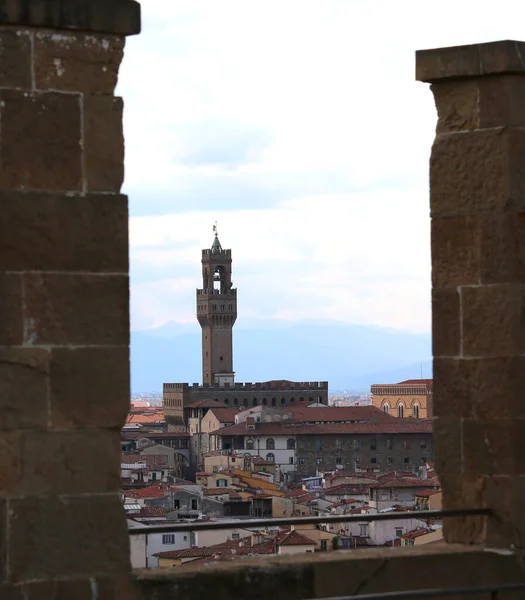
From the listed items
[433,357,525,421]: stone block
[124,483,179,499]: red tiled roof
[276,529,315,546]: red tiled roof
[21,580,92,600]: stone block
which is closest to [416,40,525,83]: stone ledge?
[433,357,525,421]: stone block

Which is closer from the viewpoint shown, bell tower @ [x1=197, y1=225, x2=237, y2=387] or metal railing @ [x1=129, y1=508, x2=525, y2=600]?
metal railing @ [x1=129, y1=508, x2=525, y2=600]

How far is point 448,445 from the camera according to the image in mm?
4531

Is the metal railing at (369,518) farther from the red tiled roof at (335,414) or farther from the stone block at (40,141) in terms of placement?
the red tiled roof at (335,414)

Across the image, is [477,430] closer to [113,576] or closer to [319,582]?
[319,582]

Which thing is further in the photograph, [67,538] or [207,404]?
[207,404]

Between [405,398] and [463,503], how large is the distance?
94.4 metres

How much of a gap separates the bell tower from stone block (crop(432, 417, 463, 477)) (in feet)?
324

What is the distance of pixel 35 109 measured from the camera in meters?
3.61

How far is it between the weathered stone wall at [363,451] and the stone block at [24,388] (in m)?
64.6

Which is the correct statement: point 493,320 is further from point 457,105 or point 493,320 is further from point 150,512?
point 150,512

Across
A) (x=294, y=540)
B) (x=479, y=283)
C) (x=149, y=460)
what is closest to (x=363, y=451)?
(x=149, y=460)

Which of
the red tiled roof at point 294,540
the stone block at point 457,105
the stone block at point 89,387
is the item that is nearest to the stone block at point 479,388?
the stone block at point 457,105

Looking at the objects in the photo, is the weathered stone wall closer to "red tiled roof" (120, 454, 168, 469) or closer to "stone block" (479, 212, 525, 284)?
"red tiled roof" (120, 454, 168, 469)

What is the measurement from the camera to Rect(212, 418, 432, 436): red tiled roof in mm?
68438
